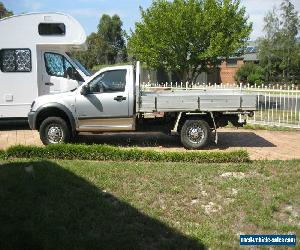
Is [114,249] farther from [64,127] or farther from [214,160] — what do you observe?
[64,127]

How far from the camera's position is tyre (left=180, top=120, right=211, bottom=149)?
10891 millimetres

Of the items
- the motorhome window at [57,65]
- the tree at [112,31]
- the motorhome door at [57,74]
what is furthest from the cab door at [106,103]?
the tree at [112,31]

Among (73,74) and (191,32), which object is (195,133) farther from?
(191,32)

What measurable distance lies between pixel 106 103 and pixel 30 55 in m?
4.21

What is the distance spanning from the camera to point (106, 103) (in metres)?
10.8

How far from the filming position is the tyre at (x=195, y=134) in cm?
1089

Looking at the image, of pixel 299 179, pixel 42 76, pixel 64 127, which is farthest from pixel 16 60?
pixel 299 179

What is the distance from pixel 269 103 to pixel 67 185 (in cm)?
940

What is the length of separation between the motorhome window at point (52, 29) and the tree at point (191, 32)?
26.8ft

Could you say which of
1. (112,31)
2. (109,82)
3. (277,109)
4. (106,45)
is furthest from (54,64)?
(112,31)

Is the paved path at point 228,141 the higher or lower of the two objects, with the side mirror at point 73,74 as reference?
lower

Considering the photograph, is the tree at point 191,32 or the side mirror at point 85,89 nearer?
the side mirror at point 85,89

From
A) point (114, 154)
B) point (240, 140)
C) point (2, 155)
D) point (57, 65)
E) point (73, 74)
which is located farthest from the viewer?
point (57, 65)

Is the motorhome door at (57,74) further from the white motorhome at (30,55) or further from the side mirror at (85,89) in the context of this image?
the side mirror at (85,89)
